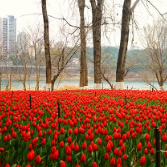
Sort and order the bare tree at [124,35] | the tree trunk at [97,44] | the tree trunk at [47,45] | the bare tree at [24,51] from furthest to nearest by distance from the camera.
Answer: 1. the bare tree at [24,51]
2. the tree trunk at [47,45]
3. the tree trunk at [97,44]
4. the bare tree at [124,35]

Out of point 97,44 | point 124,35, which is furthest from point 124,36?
point 97,44

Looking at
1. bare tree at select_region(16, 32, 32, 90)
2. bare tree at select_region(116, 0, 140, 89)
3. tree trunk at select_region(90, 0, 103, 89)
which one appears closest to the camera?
bare tree at select_region(116, 0, 140, 89)

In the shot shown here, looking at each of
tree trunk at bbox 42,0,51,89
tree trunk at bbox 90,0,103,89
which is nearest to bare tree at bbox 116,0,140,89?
tree trunk at bbox 90,0,103,89

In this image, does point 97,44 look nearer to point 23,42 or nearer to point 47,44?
point 47,44

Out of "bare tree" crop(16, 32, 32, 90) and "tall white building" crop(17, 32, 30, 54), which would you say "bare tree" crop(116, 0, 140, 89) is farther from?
"tall white building" crop(17, 32, 30, 54)

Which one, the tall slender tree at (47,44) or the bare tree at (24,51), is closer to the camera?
the tall slender tree at (47,44)

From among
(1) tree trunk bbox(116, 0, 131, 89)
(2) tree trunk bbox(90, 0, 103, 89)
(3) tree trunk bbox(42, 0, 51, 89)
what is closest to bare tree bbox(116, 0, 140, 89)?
(1) tree trunk bbox(116, 0, 131, 89)

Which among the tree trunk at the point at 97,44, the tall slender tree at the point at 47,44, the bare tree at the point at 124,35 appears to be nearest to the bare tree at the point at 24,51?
the tall slender tree at the point at 47,44

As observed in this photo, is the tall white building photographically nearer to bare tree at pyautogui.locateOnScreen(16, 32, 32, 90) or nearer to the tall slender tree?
bare tree at pyautogui.locateOnScreen(16, 32, 32, 90)

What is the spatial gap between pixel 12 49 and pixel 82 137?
71.5ft

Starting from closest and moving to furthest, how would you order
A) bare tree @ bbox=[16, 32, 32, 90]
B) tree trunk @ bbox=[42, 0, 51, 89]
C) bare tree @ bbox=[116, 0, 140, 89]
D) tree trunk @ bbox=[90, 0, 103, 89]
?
bare tree @ bbox=[116, 0, 140, 89]
tree trunk @ bbox=[90, 0, 103, 89]
tree trunk @ bbox=[42, 0, 51, 89]
bare tree @ bbox=[16, 32, 32, 90]

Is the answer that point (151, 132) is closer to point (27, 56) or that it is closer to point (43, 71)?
point (27, 56)

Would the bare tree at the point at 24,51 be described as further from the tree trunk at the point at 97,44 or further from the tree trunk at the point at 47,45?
the tree trunk at the point at 97,44

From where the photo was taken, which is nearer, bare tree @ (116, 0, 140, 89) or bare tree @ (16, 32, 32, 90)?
bare tree @ (116, 0, 140, 89)
